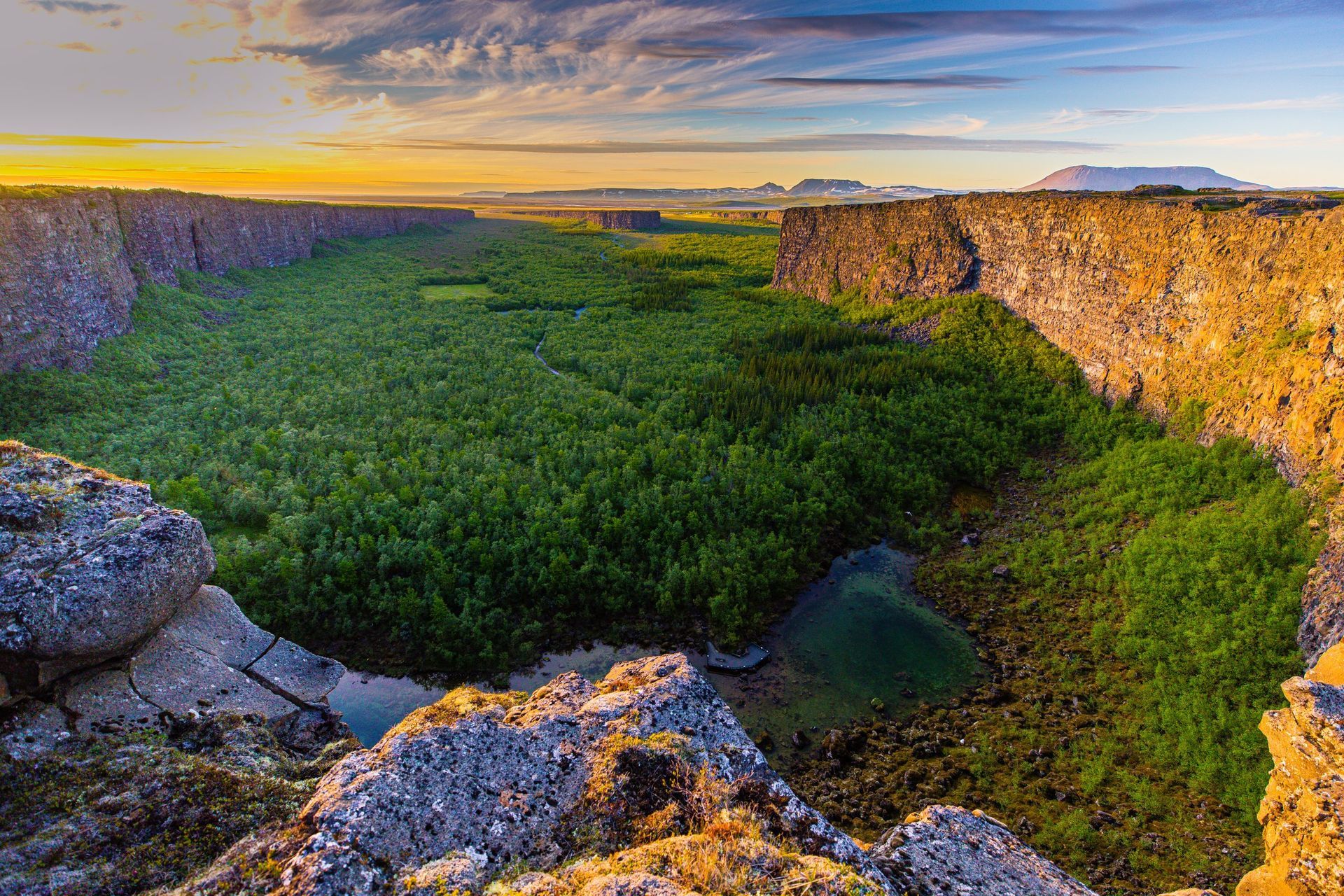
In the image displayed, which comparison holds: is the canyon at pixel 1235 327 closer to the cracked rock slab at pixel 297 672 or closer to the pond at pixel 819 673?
the pond at pixel 819 673

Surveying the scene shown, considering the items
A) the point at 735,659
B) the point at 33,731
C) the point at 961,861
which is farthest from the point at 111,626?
Result: the point at 735,659

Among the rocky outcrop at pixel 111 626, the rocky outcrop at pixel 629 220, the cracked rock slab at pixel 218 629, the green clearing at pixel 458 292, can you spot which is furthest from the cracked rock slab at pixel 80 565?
the rocky outcrop at pixel 629 220

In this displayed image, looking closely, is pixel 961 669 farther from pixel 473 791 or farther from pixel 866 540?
pixel 473 791

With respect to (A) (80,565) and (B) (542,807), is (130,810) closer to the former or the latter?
(B) (542,807)

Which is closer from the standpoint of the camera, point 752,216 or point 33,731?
point 33,731

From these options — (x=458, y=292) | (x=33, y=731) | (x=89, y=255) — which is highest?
(x=89, y=255)

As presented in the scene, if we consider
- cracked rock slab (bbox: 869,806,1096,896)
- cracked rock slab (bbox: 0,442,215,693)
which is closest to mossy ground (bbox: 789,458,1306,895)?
cracked rock slab (bbox: 869,806,1096,896)
